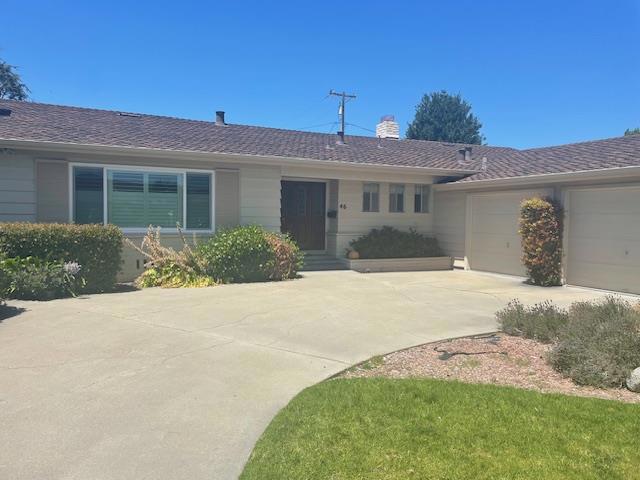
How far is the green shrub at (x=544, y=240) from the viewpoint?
11.9 metres

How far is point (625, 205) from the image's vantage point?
35.6 ft

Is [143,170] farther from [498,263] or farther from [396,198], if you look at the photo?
[498,263]

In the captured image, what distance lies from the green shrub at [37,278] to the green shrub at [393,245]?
8.24 metres

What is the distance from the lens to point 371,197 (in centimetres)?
1606

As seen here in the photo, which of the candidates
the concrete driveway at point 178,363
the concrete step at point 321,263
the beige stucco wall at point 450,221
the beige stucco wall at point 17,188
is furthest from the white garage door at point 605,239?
the beige stucco wall at point 17,188

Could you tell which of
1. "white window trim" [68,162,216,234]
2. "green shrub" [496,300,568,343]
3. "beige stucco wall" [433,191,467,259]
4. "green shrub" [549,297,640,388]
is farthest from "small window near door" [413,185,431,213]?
"green shrub" [549,297,640,388]

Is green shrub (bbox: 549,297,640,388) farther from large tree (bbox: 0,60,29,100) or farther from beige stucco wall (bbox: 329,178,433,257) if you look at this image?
large tree (bbox: 0,60,29,100)

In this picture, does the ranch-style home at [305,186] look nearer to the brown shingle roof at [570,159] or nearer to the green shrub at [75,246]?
the brown shingle roof at [570,159]

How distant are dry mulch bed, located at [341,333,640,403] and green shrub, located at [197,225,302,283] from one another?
6356mm

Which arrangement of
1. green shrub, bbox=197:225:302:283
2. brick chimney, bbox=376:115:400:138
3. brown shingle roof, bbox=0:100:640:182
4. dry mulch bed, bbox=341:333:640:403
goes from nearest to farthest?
dry mulch bed, bbox=341:333:640:403
green shrub, bbox=197:225:302:283
brown shingle roof, bbox=0:100:640:182
brick chimney, bbox=376:115:400:138

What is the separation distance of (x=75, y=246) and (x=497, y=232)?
35.7ft

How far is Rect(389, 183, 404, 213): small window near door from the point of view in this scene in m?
16.3

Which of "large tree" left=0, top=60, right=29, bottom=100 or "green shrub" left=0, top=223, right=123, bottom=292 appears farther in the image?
"large tree" left=0, top=60, right=29, bottom=100

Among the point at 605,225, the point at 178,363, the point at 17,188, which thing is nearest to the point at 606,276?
the point at 605,225
